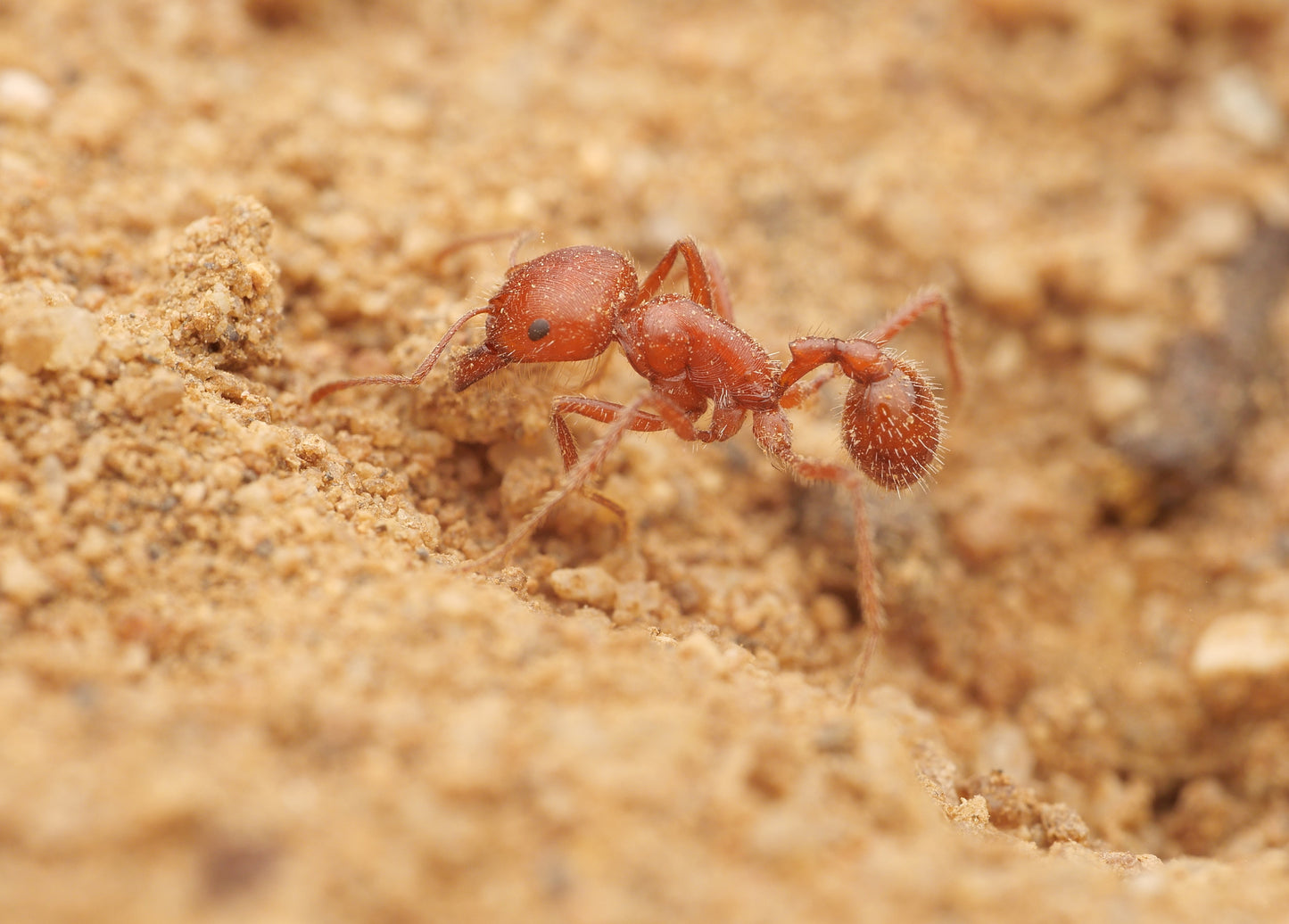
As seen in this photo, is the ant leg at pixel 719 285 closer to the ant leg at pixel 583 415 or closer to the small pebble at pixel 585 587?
the ant leg at pixel 583 415

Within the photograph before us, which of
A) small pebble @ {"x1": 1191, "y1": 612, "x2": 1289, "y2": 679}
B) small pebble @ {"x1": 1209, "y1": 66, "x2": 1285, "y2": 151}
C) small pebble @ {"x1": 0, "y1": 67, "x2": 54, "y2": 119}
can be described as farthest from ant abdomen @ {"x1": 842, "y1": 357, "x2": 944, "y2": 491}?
small pebble @ {"x1": 0, "y1": 67, "x2": 54, "y2": 119}

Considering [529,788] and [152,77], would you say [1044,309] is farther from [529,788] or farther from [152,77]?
[152,77]

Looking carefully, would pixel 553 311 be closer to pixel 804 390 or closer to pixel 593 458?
pixel 593 458

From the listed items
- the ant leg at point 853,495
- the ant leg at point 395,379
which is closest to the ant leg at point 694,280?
the ant leg at point 853,495

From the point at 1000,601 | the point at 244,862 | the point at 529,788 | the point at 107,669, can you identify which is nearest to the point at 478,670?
the point at 529,788

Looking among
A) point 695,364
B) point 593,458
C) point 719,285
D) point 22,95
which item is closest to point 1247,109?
point 719,285

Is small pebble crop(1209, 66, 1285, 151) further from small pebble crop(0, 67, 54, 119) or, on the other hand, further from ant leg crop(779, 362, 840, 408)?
small pebble crop(0, 67, 54, 119)

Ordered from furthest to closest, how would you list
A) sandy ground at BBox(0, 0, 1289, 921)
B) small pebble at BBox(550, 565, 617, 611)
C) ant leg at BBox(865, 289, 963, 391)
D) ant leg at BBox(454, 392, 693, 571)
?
ant leg at BBox(865, 289, 963, 391) < small pebble at BBox(550, 565, 617, 611) < ant leg at BBox(454, 392, 693, 571) < sandy ground at BBox(0, 0, 1289, 921)
